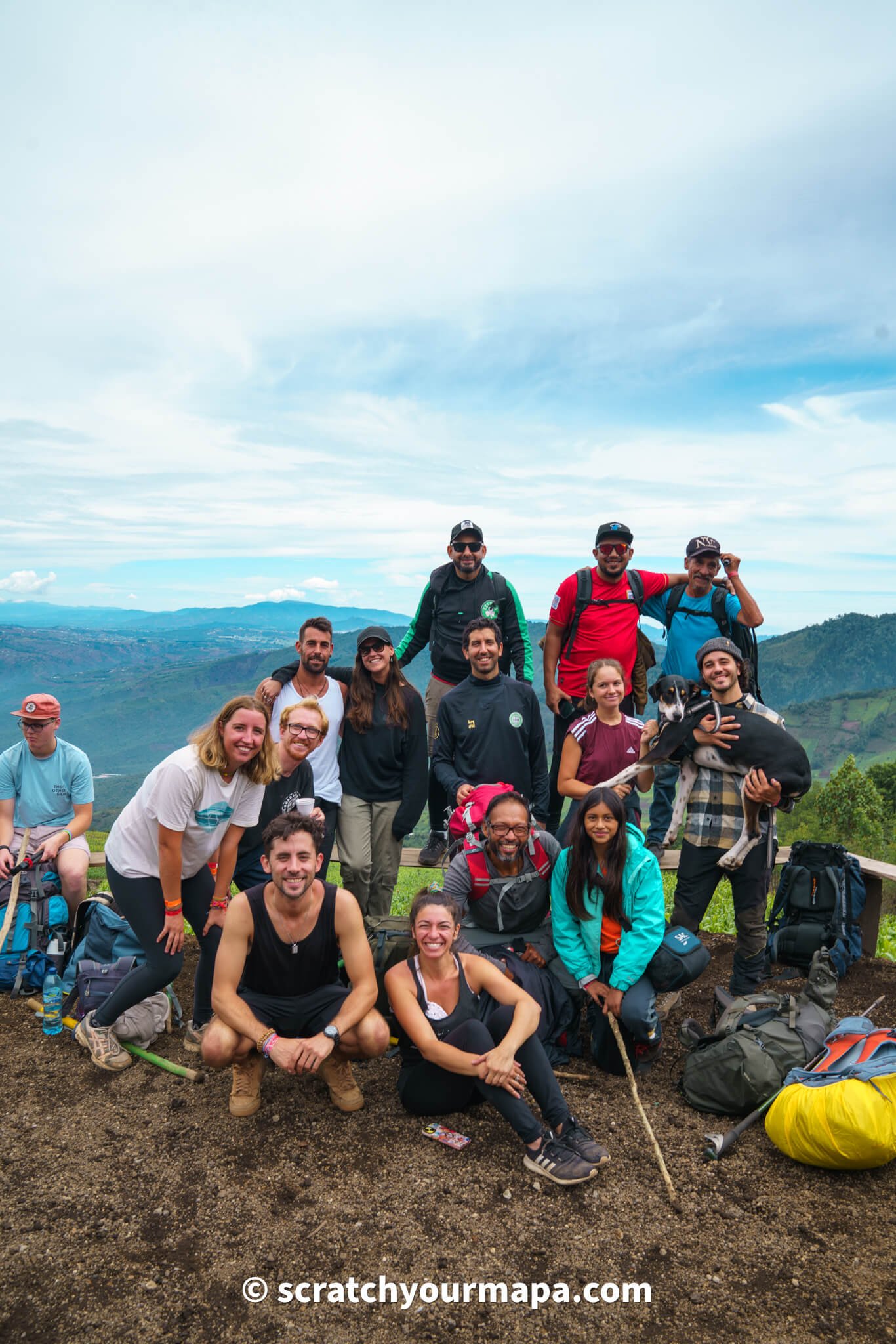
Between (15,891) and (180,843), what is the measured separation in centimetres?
232

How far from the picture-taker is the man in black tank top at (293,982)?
4.07 metres

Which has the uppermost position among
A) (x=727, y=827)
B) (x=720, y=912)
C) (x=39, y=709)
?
(x=39, y=709)

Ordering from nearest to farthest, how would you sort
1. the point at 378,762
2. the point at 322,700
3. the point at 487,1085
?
1. the point at 487,1085
2. the point at 322,700
3. the point at 378,762

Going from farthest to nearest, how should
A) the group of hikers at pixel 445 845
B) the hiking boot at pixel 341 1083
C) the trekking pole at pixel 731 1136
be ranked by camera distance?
1. the hiking boot at pixel 341 1083
2. the group of hikers at pixel 445 845
3. the trekking pole at pixel 731 1136

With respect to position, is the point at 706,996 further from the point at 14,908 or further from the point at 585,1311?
the point at 14,908

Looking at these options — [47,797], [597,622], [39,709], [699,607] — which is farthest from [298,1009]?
[699,607]

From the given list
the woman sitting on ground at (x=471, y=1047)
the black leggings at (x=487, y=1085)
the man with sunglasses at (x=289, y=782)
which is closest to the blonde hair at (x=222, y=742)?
the man with sunglasses at (x=289, y=782)

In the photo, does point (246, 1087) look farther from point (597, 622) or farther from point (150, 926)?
point (597, 622)

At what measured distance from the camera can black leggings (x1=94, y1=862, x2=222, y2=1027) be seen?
4.65 m

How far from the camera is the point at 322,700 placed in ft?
19.4

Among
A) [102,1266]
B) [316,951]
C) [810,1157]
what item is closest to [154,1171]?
[102,1266]

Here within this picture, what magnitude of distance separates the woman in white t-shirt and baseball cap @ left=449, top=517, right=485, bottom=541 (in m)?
2.68

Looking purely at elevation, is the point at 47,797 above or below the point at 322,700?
below

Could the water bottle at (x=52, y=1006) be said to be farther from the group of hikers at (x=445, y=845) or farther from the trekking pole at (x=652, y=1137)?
the trekking pole at (x=652, y=1137)
